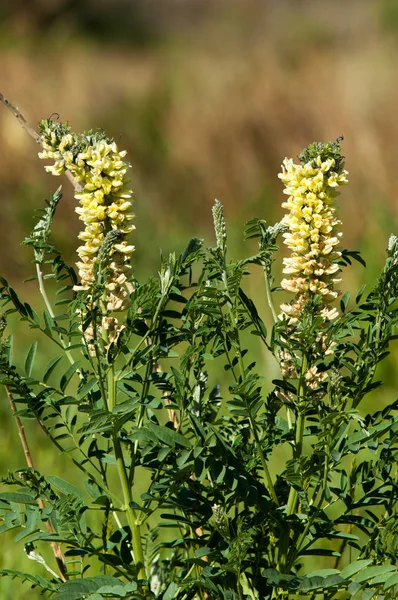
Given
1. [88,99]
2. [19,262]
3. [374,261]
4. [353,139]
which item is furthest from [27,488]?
[88,99]

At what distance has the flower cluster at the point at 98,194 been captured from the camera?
129 centimetres

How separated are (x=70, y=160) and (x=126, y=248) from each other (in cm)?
16

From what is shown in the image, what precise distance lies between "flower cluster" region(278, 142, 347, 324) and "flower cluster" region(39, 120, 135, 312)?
0.25 m

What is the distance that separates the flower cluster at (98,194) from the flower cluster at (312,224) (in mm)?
250

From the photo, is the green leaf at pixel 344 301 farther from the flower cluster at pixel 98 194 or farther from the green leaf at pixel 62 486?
the green leaf at pixel 62 486

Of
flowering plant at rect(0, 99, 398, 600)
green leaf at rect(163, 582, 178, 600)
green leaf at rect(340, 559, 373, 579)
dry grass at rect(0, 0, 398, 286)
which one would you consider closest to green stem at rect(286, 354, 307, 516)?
flowering plant at rect(0, 99, 398, 600)

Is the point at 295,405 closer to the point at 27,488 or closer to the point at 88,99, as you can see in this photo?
the point at 27,488

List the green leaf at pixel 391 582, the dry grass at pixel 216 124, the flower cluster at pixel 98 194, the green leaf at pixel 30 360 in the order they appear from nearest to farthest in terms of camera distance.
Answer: the green leaf at pixel 391 582 < the flower cluster at pixel 98 194 < the green leaf at pixel 30 360 < the dry grass at pixel 216 124

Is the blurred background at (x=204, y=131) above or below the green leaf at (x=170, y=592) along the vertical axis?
above

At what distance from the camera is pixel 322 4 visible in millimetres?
29641

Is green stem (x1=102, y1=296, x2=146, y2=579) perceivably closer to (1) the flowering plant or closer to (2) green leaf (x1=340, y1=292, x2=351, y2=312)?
(1) the flowering plant

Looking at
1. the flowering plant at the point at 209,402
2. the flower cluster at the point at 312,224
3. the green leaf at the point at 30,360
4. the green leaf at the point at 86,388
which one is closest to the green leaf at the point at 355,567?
the flowering plant at the point at 209,402

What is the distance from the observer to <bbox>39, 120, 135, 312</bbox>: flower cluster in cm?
129

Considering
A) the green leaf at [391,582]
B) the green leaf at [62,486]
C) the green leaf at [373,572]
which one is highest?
the green leaf at [62,486]
